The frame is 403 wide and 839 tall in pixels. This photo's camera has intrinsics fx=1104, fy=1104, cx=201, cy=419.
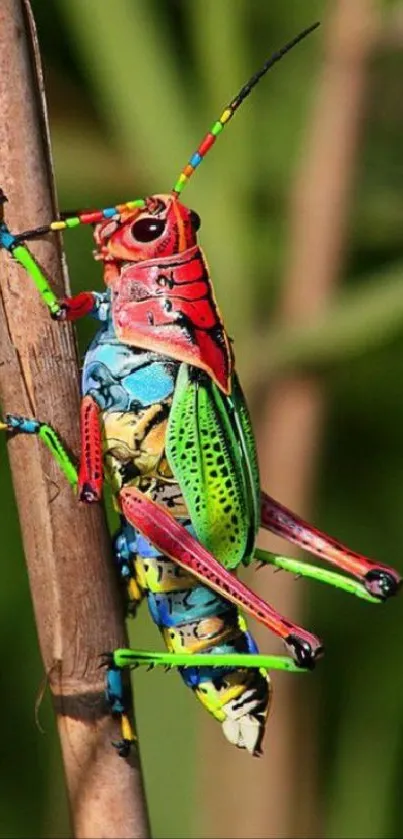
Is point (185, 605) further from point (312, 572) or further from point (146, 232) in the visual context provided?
point (146, 232)

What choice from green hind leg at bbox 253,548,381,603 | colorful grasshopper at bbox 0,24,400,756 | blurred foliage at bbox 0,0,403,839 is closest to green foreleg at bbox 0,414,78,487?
colorful grasshopper at bbox 0,24,400,756

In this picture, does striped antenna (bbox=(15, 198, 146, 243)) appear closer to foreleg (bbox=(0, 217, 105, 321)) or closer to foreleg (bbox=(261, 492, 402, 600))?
foreleg (bbox=(0, 217, 105, 321))

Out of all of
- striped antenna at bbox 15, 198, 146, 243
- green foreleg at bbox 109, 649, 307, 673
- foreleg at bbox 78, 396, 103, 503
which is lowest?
green foreleg at bbox 109, 649, 307, 673

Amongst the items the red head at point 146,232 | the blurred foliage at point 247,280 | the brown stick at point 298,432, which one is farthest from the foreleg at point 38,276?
the brown stick at point 298,432

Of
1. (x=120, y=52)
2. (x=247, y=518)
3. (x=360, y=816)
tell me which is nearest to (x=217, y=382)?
(x=247, y=518)

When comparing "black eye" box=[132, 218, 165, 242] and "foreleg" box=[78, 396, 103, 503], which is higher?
"black eye" box=[132, 218, 165, 242]

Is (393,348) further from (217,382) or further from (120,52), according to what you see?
(217,382)

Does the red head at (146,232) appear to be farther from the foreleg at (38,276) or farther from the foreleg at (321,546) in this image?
the foreleg at (321,546)
